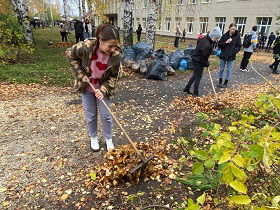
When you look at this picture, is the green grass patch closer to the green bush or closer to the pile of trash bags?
the green bush

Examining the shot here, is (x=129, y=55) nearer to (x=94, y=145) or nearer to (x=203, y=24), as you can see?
(x=94, y=145)

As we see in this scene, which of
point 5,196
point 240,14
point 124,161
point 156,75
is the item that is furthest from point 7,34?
point 240,14

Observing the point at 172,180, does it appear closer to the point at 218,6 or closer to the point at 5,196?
the point at 5,196

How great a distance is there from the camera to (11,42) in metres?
7.66

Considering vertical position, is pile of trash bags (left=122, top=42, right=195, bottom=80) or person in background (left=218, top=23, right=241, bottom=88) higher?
person in background (left=218, top=23, right=241, bottom=88)

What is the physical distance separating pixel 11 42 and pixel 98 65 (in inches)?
278

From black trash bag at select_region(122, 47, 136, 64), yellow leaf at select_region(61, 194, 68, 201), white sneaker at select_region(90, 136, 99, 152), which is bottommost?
yellow leaf at select_region(61, 194, 68, 201)

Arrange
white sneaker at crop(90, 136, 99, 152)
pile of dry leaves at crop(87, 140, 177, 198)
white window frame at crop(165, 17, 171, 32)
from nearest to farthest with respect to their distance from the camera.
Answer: pile of dry leaves at crop(87, 140, 177, 198), white sneaker at crop(90, 136, 99, 152), white window frame at crop(165, 17, 171, 32)

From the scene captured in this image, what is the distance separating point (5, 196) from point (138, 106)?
3214 millimetres

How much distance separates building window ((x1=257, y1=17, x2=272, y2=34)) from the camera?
1897 centimetres

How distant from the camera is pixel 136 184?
244 centimetres

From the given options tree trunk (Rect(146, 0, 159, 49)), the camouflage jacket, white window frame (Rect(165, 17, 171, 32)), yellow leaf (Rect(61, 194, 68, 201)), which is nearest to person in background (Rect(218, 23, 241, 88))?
the camouflage jacket

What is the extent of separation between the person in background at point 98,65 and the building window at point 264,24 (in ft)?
70.1

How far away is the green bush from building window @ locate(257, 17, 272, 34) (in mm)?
20298
